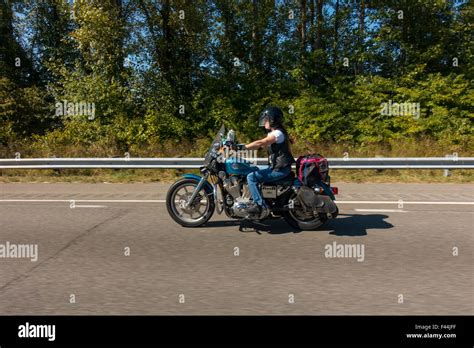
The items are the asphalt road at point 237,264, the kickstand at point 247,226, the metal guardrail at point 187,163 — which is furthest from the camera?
the metal guardrail at point 187,163

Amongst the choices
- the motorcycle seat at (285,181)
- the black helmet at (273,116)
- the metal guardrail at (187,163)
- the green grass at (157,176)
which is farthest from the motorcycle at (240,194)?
the green grass at (157,176)

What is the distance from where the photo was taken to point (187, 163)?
13203 mm

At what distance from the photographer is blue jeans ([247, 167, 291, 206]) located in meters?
6.99

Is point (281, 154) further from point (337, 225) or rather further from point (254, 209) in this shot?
point (337, 225)

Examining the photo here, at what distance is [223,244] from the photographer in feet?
21.4

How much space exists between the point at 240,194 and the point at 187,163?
6212mm

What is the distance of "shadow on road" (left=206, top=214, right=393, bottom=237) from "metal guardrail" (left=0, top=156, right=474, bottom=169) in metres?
4.68

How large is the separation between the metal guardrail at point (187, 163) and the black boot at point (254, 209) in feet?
18.0

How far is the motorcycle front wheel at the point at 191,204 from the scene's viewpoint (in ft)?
24.4

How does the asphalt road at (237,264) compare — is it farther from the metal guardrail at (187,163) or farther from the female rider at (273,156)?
the metal guardrail at (187,163)

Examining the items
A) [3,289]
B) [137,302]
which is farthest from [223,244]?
[3,289]

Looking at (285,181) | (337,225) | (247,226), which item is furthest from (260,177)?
(337,225)

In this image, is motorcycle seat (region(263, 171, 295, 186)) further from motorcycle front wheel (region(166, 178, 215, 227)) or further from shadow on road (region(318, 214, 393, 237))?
motorcycle front wheel (region(166, 178, 215, 227))
